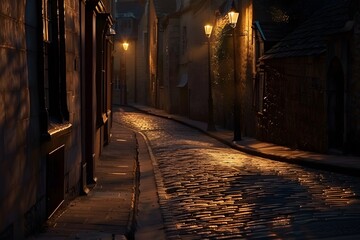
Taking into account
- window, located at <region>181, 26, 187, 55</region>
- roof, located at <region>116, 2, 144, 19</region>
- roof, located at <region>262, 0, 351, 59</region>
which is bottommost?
roof, located at <region>262, 0, 351, 59</region>

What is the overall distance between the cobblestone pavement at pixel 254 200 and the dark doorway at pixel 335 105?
2.17 meters

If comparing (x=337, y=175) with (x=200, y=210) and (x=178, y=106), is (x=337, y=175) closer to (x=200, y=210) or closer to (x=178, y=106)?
(x=200, y=210)

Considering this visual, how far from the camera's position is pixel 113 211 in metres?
9.59

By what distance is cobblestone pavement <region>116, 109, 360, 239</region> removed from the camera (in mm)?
7902

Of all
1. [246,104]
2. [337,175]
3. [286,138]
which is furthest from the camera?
[246,104]

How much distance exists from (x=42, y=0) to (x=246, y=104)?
67.9 ft

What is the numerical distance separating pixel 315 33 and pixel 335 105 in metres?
→ 3.36

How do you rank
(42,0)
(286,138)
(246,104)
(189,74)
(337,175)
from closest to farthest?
(42,0) < (337,175) < (286,138) < (246,104) < (189,74)

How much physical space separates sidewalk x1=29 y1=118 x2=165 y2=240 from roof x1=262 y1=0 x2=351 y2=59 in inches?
260

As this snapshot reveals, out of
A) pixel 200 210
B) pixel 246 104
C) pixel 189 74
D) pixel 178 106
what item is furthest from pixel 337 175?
pixel 178 106

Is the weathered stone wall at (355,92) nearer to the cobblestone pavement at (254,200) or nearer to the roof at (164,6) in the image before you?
the cobblestone pavement at (254,200)

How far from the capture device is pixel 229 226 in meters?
8.32

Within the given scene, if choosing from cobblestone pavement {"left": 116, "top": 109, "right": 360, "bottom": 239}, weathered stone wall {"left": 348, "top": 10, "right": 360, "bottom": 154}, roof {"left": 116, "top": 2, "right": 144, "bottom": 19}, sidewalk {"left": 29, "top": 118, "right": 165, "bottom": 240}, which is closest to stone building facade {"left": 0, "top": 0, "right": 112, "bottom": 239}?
sidewalk {"left": 29, "top": 118, "right": 165, "bottom": 240}

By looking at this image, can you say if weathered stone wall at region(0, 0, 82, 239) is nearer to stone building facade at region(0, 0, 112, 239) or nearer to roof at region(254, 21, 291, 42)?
stone building facade at region(0, 0, 112, 239)
